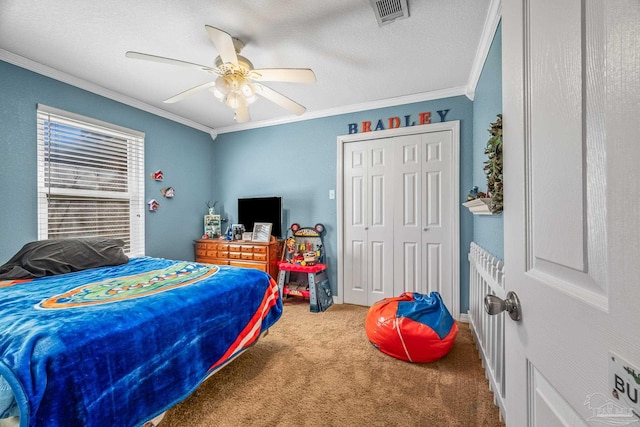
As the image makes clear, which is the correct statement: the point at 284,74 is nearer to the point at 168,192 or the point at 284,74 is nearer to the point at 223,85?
the point at 223,85

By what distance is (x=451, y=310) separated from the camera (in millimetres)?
3000

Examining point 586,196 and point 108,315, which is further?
point 108,315

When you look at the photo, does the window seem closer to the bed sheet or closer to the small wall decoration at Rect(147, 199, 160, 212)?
the small wall decoration at Rect(147, 199, 160, 212)

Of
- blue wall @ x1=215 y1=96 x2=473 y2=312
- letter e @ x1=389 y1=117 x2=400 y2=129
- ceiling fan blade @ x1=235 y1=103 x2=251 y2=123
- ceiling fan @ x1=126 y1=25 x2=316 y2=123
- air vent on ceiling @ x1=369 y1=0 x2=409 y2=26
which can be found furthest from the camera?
letter e @ x1=389 y1=117 x2=400 y2=129

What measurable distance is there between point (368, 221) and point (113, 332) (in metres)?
2.70

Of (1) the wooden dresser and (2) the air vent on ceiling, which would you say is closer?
(2) the air vent on ceiling

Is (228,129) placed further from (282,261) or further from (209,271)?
(209,271)

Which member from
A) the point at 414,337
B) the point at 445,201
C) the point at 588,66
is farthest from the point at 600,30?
the point at 445,201

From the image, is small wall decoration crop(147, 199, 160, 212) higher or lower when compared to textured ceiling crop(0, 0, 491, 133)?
lower

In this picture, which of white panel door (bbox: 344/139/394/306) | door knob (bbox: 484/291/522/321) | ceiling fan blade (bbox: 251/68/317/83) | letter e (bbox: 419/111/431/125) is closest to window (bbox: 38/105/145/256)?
Result: ceiling fan blade (bbox: 251/68/317/83)

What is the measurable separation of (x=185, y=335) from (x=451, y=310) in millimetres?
2693

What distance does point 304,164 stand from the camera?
12.2 ft

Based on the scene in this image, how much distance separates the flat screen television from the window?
122 centimetres

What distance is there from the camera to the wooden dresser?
3502 millimetres
